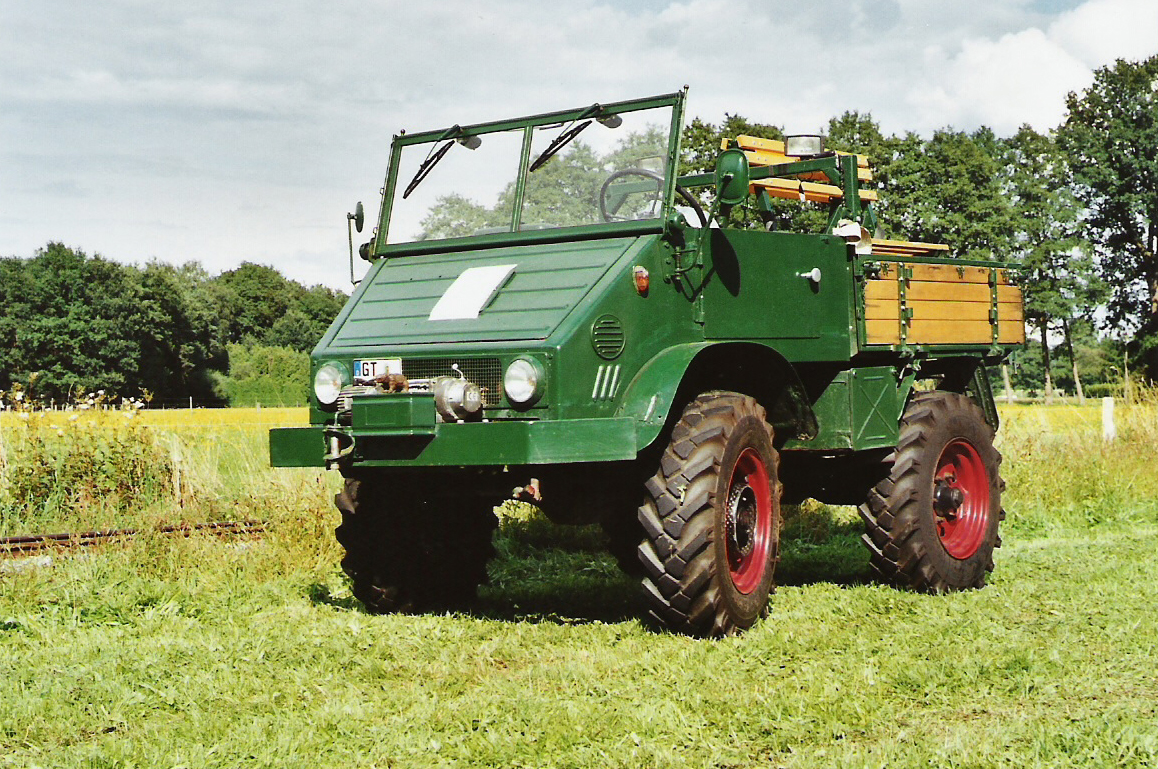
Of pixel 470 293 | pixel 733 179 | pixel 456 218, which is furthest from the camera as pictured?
pixel 456 218

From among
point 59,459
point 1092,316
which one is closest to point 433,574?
point 59,459

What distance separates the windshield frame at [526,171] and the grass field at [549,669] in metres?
2.17

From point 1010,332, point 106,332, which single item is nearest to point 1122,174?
point 106,332

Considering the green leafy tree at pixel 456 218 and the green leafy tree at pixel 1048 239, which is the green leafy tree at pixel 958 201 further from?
the green leafy tree at pixel 456 218

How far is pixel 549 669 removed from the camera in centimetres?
616

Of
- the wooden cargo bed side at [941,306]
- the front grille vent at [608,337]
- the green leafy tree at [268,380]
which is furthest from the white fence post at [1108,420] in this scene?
the green leafy tree at [268,380]

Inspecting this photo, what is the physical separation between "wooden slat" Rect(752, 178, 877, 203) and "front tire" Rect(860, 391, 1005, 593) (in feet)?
6.00

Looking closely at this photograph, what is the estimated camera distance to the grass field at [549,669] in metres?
4.98

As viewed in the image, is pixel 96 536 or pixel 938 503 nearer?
pixel 938 503

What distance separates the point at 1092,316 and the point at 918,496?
5812 cm

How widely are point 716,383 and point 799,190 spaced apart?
112 inches

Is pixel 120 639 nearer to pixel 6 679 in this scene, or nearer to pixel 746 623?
pixel 6 679

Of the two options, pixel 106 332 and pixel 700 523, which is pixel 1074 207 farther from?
pixel 700 523

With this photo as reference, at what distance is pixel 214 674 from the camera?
6.18m
